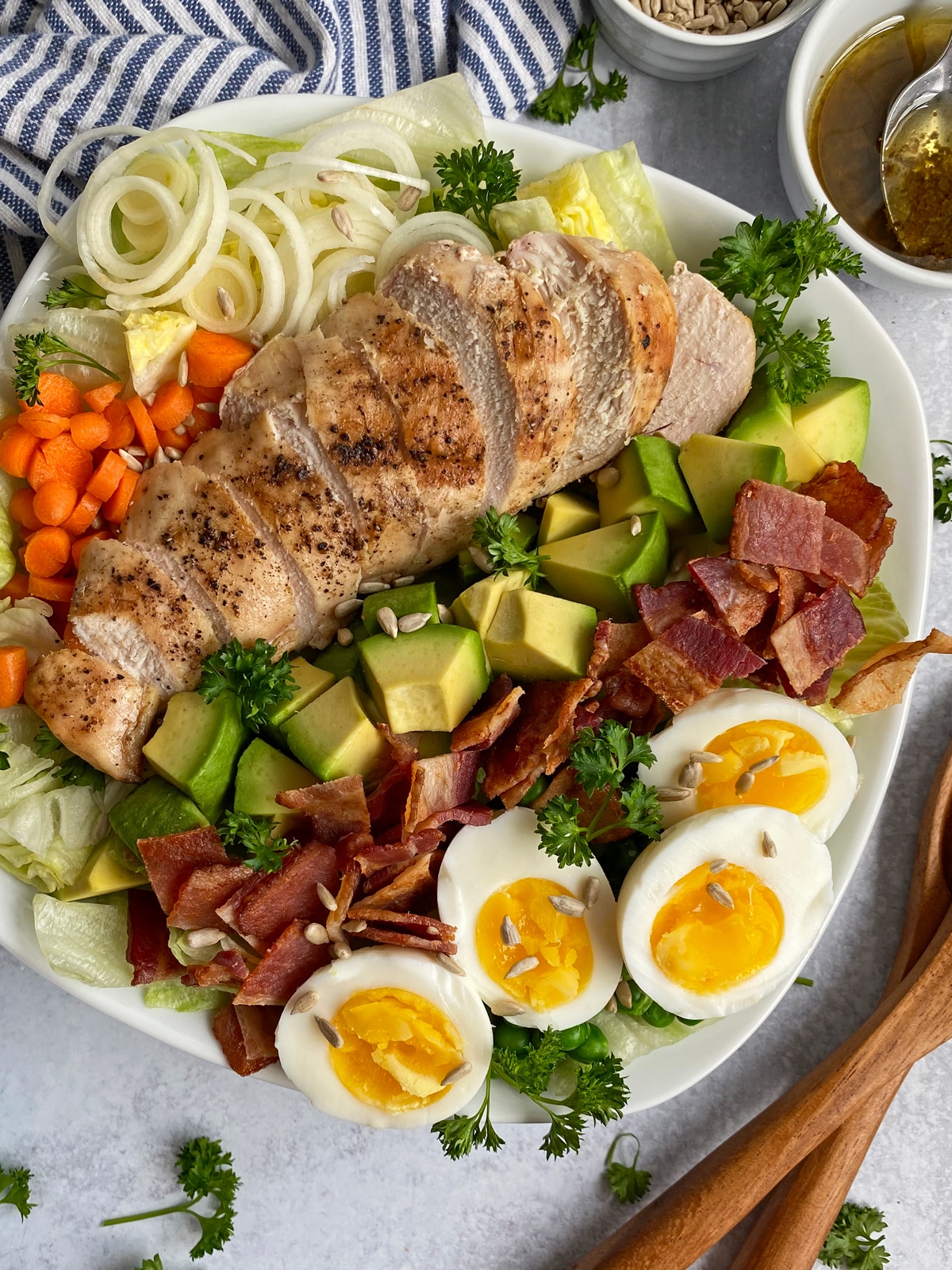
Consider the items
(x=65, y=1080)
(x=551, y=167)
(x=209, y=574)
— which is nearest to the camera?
(x=209, y=574)

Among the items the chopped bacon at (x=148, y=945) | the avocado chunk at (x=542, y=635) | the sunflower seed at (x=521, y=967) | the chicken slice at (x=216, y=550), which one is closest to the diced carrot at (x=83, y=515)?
the chicken slice at (x=216, y=550)

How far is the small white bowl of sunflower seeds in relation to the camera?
3031mm

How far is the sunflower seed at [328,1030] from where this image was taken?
2.72 meters

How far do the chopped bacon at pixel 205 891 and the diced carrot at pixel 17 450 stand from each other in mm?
1302

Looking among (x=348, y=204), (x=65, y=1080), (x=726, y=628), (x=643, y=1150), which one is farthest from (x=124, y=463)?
(x=643, y=1150)

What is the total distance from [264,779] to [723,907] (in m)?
1.36

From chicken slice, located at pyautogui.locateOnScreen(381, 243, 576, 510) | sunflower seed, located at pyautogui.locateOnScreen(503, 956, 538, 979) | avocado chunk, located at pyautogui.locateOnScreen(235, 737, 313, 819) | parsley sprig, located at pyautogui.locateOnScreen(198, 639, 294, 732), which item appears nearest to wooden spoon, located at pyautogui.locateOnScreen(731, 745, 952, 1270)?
sunflower seed, located at pyautogui.locateOnScreen(503, 956, 538, 979)

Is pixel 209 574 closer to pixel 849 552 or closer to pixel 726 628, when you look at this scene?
pixel 726 628

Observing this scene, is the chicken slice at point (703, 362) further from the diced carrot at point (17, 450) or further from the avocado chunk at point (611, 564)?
the diced carrot at point (17, 450)

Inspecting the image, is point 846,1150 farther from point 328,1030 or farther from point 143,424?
point 143,424

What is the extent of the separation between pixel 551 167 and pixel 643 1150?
3.42 metres

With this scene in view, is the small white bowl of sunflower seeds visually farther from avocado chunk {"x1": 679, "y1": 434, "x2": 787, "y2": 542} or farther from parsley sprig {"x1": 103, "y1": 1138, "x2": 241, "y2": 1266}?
parsley sprig {"x1": 103, "y1": 1138, "x2": 241, "y2": 1266}

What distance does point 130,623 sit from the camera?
8.90 ft

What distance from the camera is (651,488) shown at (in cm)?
285
